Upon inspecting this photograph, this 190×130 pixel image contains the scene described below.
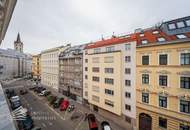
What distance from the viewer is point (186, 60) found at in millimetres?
24438

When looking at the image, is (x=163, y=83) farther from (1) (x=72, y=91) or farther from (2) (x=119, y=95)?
(1) (x=72, y=91)

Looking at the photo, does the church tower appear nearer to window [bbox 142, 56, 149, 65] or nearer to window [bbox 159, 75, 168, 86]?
window [bbox 142, 56, 149, 65]

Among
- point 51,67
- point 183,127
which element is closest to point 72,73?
point 51,67

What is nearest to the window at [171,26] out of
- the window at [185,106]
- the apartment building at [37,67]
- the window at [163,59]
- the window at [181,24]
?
the window at [181,24]

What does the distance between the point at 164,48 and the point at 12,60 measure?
133 meters

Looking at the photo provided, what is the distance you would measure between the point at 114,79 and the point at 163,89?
11.5 m

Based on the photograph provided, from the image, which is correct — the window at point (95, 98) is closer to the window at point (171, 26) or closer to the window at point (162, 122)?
the window at point (162, 122)

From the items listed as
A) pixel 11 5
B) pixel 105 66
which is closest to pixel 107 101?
pixel 105 66

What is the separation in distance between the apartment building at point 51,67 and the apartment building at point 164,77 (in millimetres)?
42988

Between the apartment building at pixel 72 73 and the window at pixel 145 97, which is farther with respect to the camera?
the apartment building at pixel 72 73

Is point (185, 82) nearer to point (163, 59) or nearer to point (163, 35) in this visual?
point (163, 59)

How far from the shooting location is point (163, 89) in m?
27.2

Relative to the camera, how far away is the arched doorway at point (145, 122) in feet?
97.5

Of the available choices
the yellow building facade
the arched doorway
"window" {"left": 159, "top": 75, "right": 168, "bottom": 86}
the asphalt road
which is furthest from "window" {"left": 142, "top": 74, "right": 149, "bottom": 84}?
the asphalt road
